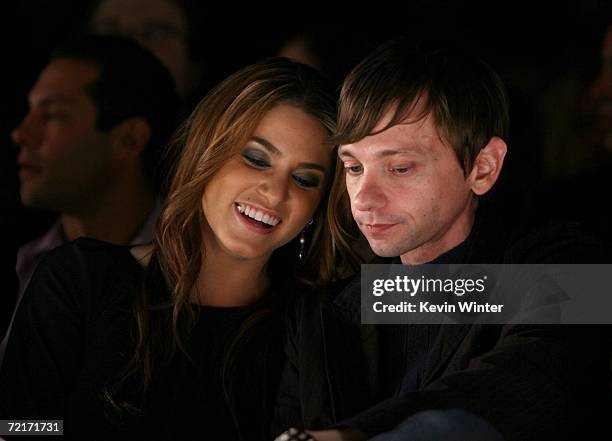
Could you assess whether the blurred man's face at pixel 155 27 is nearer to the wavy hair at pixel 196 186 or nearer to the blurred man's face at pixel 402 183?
the wavy hair at pixel 196 186

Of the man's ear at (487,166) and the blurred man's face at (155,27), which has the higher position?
the blurred man's face at (155,27)

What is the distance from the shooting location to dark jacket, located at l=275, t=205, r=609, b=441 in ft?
3.79

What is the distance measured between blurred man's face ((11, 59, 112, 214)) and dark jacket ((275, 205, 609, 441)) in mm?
644

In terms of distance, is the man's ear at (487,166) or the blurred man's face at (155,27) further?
the blurred man's face at (155,27)

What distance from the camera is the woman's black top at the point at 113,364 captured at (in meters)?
1.52

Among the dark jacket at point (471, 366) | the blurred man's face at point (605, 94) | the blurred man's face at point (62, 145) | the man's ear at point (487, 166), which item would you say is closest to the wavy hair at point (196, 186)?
the dark jacket at point (471, 366)

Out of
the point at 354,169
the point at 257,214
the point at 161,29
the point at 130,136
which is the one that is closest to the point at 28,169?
the point at 130,136

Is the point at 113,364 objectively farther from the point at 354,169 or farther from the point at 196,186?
the point at 354,169

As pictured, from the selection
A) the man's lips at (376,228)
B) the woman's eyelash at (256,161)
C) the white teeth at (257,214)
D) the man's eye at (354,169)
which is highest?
the woman's eyelash at (256,161)

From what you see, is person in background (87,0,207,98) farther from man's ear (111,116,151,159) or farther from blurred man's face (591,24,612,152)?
blurred man's face (591,24,612,152)

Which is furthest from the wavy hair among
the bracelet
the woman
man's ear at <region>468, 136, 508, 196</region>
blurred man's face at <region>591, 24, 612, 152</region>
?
blurred man's face at <region>591, 24, 612, 152</region>

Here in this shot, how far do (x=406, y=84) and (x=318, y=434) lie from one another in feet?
1.85

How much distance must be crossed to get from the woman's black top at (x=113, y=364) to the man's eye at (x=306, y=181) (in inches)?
9.1

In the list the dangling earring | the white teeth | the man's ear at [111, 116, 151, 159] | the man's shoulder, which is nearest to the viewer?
the man's shoulder
